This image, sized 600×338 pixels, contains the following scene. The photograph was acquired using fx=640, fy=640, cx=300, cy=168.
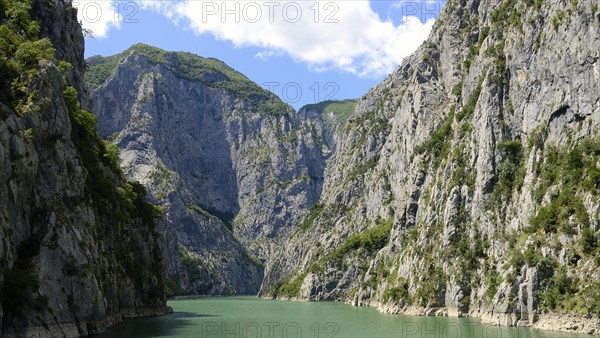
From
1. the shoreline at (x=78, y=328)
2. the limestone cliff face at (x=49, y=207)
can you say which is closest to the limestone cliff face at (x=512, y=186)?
the shoreline at (x=78, y=328)

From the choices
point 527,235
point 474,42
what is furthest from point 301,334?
point 474,42

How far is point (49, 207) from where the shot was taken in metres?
67.6

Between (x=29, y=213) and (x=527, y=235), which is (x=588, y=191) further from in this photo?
(x=29, y=213)

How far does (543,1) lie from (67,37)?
262 ft

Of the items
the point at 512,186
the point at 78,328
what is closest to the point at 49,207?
the point at 78,328

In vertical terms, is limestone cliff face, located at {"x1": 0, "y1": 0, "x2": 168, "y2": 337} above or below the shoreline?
above

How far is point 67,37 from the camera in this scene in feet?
348

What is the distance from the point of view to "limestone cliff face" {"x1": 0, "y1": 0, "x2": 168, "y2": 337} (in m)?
58.3

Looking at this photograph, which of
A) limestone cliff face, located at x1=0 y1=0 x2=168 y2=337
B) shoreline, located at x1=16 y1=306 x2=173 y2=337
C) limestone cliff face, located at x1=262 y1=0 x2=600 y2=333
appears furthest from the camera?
limestone cliff face, located at x1=262 y1=0 x2=600 y2=333

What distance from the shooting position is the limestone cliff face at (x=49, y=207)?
191 feet

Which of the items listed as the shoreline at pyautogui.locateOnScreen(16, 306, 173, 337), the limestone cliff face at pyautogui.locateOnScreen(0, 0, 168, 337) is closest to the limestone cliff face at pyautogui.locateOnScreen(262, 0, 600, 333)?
the shoreline at pyautogui.locateOnScreen(16, 306, 173, 337)

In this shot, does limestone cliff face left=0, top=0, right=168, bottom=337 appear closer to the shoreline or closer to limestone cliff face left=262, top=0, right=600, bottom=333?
the shoreline

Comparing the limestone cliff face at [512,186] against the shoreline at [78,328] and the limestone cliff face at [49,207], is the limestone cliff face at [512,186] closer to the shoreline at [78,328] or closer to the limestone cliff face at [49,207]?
the shoreline at [78,328]

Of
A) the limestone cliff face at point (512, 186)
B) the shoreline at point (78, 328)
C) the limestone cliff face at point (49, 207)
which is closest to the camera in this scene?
the shoreline at point (78, 328)
